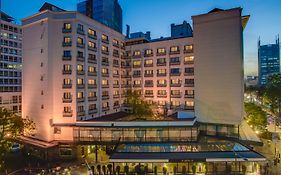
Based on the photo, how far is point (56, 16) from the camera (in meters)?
41.1

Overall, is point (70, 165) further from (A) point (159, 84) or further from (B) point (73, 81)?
(A) point (159, 84)

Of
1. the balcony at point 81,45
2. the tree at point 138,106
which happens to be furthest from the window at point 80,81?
the tree at point 138,106

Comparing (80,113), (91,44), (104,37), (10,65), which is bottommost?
(80,113)

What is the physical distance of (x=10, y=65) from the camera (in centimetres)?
6800

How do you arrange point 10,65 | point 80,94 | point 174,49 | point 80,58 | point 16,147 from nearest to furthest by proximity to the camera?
point 80,58 → point 80,94 → point 16,147 → point 174,49 → point 10,65

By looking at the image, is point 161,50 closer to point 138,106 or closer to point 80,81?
point 138,106

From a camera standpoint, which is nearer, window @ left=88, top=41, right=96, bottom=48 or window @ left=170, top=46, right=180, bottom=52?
window @ left=88, top=41, right=96, bottom=48

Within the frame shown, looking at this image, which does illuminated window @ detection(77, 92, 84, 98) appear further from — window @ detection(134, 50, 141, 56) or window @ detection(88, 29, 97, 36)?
window @ detection(134, 50, 141, 56)

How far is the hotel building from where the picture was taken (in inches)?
1409

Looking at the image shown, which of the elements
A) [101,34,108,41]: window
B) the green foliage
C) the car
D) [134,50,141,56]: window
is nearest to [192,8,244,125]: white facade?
the green foliage

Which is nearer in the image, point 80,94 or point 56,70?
point 56,70

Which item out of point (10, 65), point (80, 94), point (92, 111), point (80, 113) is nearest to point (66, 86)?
point (80, 94)

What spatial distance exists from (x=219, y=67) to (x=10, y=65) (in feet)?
218

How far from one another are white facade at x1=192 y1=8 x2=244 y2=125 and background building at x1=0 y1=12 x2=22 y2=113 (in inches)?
2158
